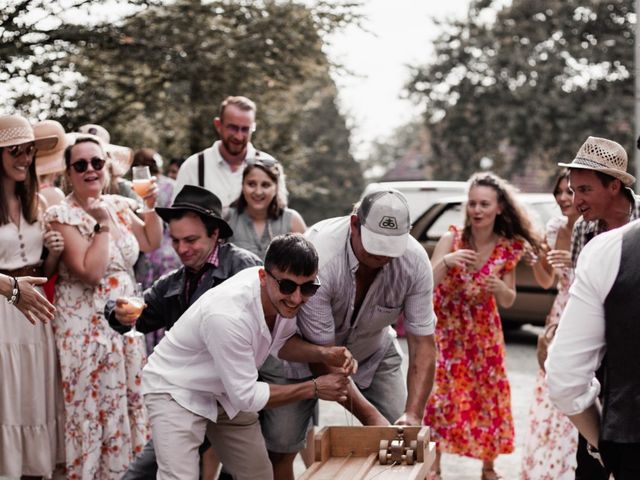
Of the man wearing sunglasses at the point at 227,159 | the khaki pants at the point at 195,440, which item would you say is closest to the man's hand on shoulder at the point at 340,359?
the khaki pants at the point at 195,440

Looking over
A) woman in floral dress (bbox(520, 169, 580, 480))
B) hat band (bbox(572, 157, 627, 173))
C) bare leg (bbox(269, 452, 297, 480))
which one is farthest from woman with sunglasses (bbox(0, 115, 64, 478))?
hat band (bbox(572, 157, 627, 173))

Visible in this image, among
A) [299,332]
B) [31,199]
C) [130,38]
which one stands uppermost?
[130,38]

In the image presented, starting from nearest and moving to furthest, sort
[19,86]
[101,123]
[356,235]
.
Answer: [356,235], [19,86], [101,123]

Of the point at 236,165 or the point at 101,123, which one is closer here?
the point at 236,165

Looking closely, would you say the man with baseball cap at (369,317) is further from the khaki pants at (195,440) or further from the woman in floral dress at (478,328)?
the woman in floral dress at (478,328)

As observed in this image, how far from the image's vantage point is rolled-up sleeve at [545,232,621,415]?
3.41 m

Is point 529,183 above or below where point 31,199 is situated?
below

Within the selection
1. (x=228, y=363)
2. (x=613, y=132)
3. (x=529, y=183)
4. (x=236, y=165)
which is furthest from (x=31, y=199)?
(x=529, y=183)

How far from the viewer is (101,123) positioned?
12719 mm

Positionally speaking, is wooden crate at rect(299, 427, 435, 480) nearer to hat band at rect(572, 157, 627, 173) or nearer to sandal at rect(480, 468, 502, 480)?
hat band at rect(572, 157, 627, 173)

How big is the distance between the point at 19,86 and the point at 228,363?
17.1 feet

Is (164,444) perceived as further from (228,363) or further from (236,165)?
(236,165)

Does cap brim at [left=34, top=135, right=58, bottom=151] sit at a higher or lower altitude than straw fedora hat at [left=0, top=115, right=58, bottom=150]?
lower

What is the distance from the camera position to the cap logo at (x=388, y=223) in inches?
195
